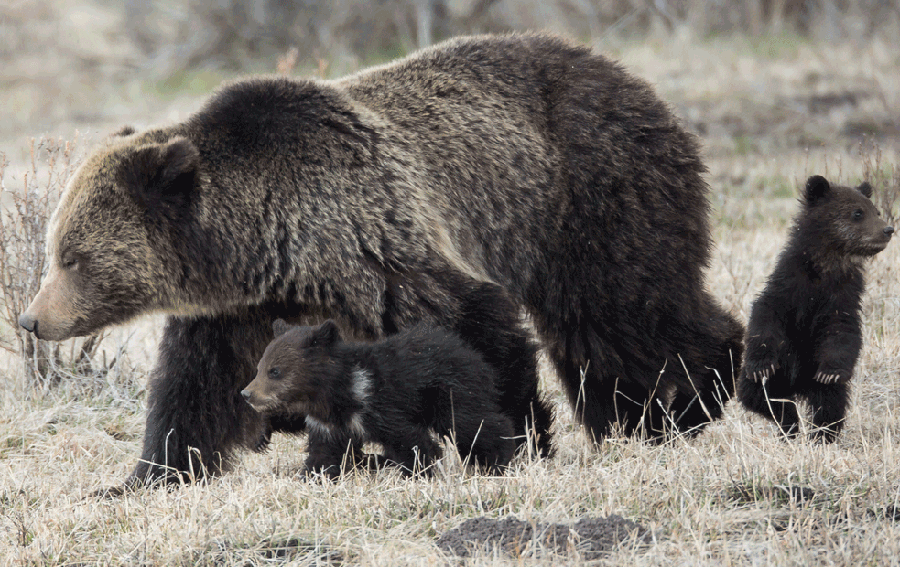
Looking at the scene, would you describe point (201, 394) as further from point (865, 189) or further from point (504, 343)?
point (865, 189)

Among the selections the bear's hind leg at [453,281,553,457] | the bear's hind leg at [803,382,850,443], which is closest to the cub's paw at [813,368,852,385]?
the bear's hind leg at [803,382,850,443]

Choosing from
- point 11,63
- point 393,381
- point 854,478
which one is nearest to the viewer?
point 854,478

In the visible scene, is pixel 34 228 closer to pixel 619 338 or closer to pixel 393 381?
pixel 393 381

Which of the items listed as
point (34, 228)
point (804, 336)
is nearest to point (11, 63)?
point (34, 228)

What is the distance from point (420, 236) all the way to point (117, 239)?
1.47 metres

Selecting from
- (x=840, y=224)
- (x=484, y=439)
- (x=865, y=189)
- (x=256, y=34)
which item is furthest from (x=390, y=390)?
(x=256, y=34)

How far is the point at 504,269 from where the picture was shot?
19.1 ft

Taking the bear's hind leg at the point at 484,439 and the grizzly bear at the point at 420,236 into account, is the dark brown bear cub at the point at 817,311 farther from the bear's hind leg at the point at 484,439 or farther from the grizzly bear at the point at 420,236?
the bear's hind leg at the point at 484,439

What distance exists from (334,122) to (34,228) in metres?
2.77

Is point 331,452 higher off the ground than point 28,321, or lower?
lower

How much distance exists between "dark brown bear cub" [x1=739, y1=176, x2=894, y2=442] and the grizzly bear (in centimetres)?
54

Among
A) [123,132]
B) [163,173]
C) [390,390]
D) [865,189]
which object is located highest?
[123,132]

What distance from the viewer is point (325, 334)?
471 cm

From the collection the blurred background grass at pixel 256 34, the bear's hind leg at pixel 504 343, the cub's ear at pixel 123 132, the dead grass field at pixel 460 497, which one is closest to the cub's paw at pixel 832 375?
the dead grass field at pixel 460 497
